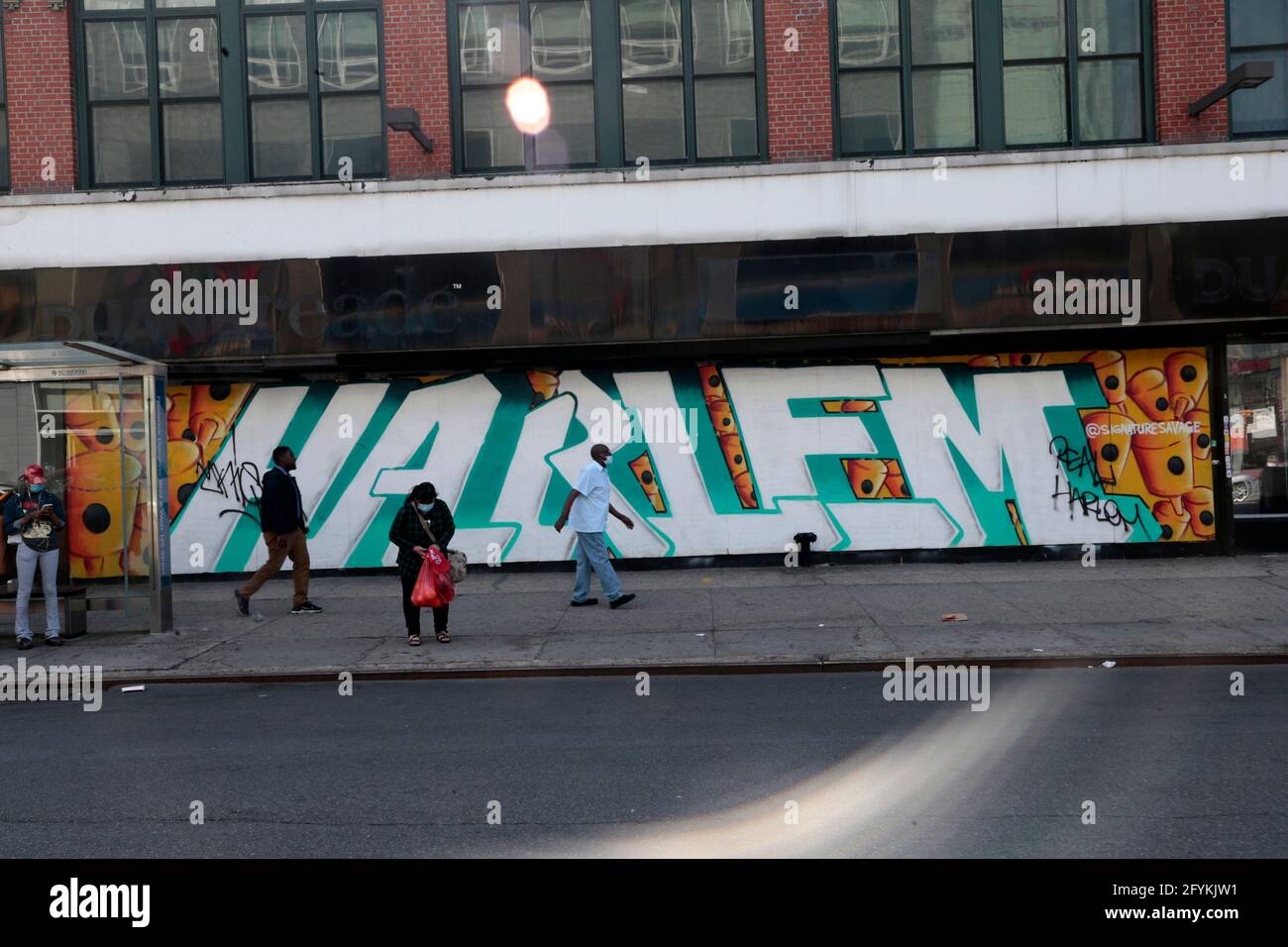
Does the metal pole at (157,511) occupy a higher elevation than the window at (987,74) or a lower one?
lower

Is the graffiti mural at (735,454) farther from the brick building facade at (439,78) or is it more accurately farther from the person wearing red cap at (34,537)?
the person wearing red cap at (34,537)

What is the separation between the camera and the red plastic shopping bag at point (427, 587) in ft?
30.4

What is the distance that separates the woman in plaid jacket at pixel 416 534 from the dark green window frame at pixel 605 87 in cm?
648

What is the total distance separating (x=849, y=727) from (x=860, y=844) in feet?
7.05

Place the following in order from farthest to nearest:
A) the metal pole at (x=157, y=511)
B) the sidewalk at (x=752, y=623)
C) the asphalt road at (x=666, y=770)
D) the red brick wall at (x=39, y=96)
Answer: the red brick wall at (x=39, y=96)
the metal pole at (x=157, y=511)
the sidewalk at (x=752, y=623)
the asphalt road at (x=666, y=770)

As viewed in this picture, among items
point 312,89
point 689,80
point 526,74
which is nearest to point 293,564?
point 312,89

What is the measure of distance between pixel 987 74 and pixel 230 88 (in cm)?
1052

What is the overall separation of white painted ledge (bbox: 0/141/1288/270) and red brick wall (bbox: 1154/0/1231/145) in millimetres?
456

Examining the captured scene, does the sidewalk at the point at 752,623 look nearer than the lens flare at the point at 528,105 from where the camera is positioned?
Yes

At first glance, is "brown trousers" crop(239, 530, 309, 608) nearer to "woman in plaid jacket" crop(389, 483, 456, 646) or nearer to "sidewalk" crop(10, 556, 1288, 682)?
"sidewalk" crop(10, 556, 1288, 682)

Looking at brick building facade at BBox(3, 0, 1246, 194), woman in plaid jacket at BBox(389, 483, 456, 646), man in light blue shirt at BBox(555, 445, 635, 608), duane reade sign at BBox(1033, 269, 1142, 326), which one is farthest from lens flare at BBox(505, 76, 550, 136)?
duane reade sign at BBox(1033, 269, 1142, 326)

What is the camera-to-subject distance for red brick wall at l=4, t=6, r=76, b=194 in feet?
47.0

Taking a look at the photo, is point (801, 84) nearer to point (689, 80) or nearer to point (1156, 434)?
point (689, 80)

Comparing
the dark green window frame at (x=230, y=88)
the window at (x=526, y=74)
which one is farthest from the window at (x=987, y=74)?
the dark green window frame at (x=230, y=88)
